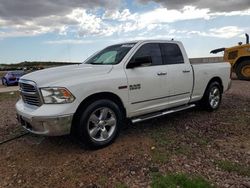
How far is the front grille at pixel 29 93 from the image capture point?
444cm

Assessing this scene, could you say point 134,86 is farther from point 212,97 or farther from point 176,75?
point 212,97

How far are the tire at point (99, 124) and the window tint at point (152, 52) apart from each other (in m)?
1.29

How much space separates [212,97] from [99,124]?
3.78m

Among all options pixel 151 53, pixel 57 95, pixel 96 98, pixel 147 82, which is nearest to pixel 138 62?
pixel 147 82

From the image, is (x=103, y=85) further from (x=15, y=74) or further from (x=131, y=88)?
(x=15, y=74)

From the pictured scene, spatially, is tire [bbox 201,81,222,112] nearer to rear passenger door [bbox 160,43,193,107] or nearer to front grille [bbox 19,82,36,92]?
rear passenger door [bbox 160,43,193,107]

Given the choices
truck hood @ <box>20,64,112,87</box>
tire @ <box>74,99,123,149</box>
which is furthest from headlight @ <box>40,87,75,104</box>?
tire @ <box>74,99,123,149</box>

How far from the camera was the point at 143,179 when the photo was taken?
3.71m

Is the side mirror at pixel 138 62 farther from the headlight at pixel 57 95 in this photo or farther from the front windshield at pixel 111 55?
the headlight at pixel 57 95

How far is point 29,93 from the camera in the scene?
461 cm

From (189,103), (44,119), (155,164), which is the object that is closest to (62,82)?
(44,119)

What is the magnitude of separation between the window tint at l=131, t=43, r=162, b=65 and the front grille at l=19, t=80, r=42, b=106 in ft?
6.70

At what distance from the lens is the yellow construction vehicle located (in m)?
14.5

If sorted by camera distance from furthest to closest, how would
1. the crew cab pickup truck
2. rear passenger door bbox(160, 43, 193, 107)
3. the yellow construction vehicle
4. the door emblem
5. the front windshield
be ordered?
the yellow construction vehicle < rear passenger door bbox(160, 43, 193, 107) < the front windshield < the door emblem < the crew cab pickup truck
